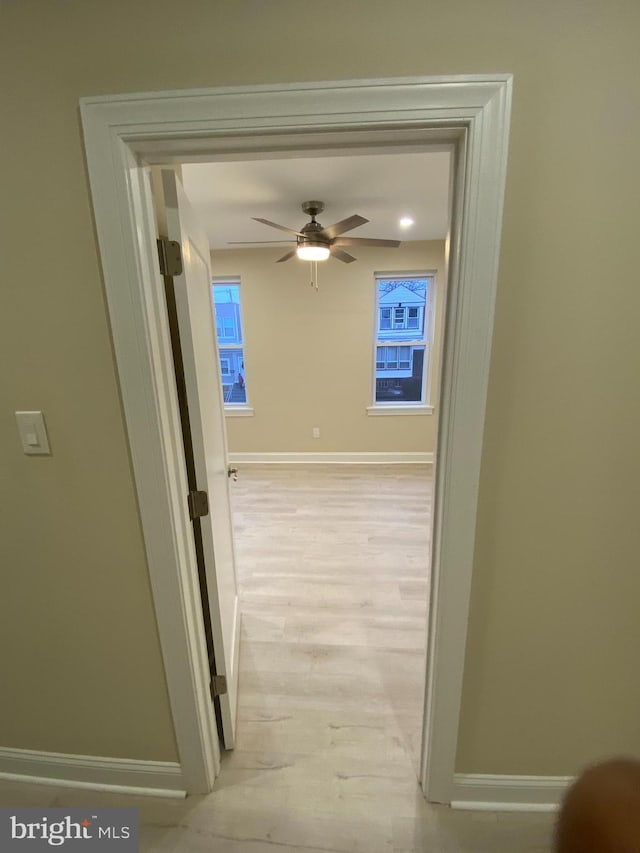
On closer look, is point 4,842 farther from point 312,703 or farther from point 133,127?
point 133,127

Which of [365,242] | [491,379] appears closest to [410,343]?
[365,242]

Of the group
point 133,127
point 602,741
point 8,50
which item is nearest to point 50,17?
point 8,50

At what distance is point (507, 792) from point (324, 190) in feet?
10.6

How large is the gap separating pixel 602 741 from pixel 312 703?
1081 millimetres

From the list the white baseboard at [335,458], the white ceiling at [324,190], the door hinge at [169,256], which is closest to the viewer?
the door hinge at [169,256]

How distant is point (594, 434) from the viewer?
36.4 inches

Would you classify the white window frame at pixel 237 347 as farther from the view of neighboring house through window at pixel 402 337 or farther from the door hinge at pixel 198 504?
the door hinge at pixel 198 504

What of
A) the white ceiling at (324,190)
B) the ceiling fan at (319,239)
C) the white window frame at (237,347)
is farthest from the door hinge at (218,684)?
the white window frame at (237,347)

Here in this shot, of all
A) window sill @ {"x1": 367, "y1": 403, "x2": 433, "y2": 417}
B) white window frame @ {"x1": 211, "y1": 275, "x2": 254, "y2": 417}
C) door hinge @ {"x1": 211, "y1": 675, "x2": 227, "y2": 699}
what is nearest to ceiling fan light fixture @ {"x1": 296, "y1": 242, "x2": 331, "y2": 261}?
white window frame @ {"x1": 211, "y1": 275, "x2": 254, "y2": 417}

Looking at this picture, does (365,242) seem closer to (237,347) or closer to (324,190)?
(324,190)

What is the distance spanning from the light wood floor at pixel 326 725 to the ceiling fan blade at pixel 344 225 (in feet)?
7.63

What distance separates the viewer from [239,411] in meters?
4.41

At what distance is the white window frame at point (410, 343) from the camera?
3979mm

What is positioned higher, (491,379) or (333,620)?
(491,379)
